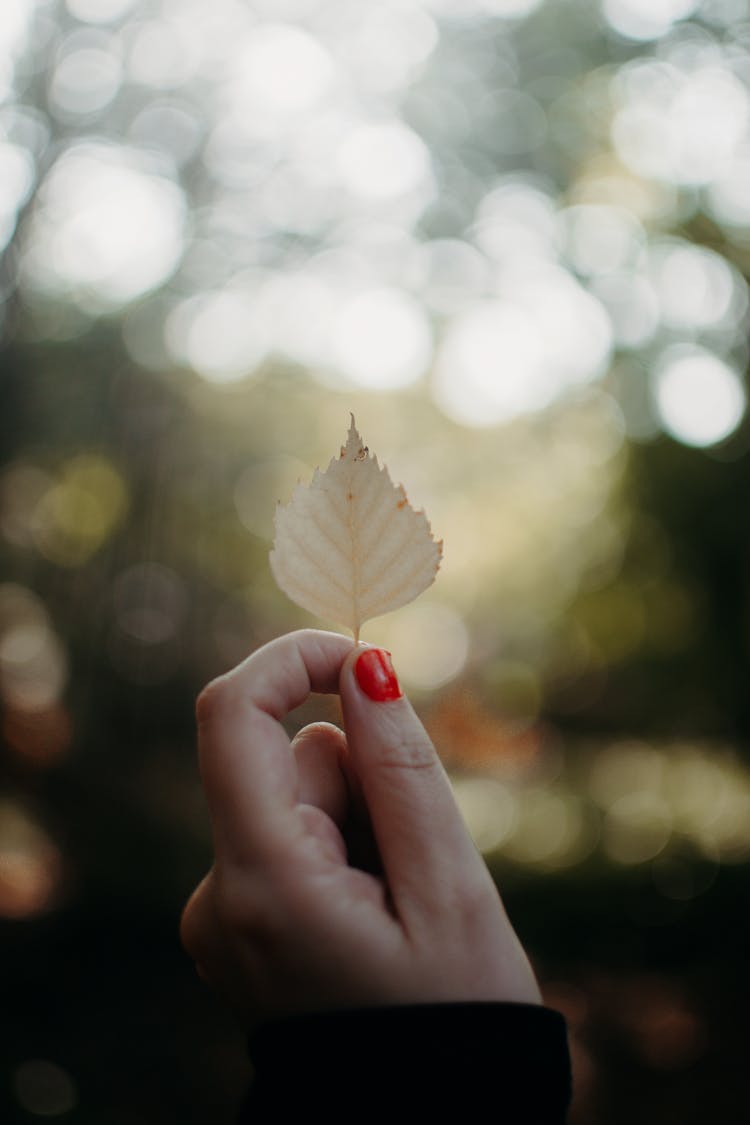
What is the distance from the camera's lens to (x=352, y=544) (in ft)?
4.54

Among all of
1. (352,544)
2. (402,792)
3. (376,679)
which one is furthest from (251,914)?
(352,544)

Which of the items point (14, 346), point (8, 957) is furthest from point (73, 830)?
point (14, 346)

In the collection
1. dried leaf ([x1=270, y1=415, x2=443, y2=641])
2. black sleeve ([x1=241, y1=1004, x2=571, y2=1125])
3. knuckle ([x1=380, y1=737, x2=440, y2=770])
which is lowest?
black sleeve ([x1=241, y1=1004, x2=571, y2=1125])

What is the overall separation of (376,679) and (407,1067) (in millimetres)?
510

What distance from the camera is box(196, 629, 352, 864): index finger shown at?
1145mm

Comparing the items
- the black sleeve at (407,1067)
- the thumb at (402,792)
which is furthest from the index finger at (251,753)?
the black sleeve at (407,1067)

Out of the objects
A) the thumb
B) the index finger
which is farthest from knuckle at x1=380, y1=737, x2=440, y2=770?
the index finger

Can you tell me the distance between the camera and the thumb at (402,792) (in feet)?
3.80

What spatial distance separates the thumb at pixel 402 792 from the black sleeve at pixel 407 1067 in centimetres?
14

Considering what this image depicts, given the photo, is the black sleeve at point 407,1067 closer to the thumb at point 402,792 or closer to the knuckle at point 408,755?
the thumb at point 402,792

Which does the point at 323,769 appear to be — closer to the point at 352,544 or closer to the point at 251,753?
the point at 251,753

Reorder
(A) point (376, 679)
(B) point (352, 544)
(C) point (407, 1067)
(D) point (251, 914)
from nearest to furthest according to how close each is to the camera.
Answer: (C) point (407, 1067) < (D) point (251, 914) < (A) point (376, 679) < (B) point (352, 544)

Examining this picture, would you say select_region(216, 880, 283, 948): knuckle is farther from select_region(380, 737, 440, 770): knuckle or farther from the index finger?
select_region(380, 737, 440, 770): knuckle

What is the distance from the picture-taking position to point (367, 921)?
111 centimetres
